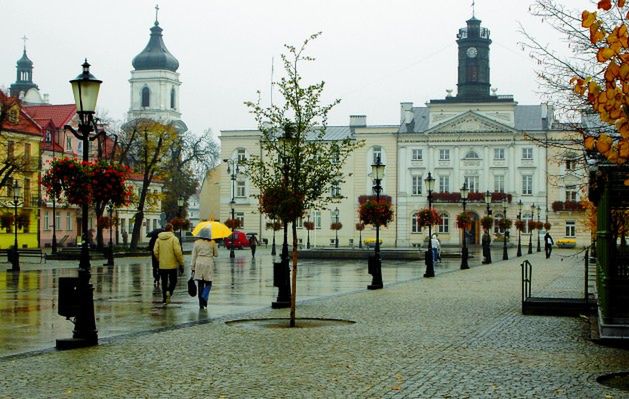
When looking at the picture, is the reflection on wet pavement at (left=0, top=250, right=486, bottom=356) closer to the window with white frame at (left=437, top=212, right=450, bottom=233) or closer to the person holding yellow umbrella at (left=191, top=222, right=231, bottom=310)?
the person holding yellow umbrella at (left=191, top=222, right=231, bottom=310)

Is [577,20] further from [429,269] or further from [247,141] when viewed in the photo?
[247,141]

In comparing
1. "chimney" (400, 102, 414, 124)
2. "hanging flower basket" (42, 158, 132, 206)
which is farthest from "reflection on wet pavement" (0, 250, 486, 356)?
"chimney" (400, 102, 414, 124)

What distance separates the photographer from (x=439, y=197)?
96000 mm

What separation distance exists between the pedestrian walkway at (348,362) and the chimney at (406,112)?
8098cm

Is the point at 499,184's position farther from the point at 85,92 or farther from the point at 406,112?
the point at 85,92

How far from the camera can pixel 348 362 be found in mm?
12609

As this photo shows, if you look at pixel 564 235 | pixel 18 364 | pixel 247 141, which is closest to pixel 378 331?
pixel 18 364

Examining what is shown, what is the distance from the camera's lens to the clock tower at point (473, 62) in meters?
94.1

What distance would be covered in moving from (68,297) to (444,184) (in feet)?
275

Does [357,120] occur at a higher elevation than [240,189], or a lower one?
higher

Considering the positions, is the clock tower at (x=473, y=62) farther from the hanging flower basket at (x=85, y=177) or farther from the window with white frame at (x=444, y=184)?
the hanging flower basket at (x=85, y=177)

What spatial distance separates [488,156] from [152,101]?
5417 centimetres

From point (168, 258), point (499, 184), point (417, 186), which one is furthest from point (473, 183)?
point (168, 258)

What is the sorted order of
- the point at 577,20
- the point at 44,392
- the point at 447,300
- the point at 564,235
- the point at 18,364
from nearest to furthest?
the point at 44,392 < the point at 18,364 < the point at 577,20 < the point at 447,300 < the point at 564,235
